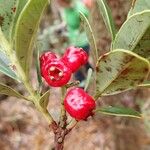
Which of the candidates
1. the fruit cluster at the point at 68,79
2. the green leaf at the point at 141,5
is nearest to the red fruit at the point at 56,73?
the fruit cluster at the point at 68,79

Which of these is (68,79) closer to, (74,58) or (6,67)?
(74,58)

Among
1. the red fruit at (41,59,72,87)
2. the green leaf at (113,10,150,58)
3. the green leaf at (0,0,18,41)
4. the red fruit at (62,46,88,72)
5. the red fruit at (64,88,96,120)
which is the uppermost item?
the green leaf at (0,0,18,41)

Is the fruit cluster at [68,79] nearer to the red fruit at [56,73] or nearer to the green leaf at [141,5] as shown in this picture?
the red fruit at [56,73]

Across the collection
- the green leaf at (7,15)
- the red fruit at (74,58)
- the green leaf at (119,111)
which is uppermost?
the green leaf at (7,15)

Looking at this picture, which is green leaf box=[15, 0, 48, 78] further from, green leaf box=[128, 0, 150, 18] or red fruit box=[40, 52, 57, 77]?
green leaf box=[128, 0, 150, 18]

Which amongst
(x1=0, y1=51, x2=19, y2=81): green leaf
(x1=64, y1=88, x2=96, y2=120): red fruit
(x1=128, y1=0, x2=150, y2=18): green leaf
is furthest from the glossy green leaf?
(x1=128, y1=0, x2=150, y2=18): green leaf

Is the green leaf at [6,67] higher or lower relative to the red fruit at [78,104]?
higher

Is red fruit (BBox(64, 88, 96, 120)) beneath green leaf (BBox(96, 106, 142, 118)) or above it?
above
